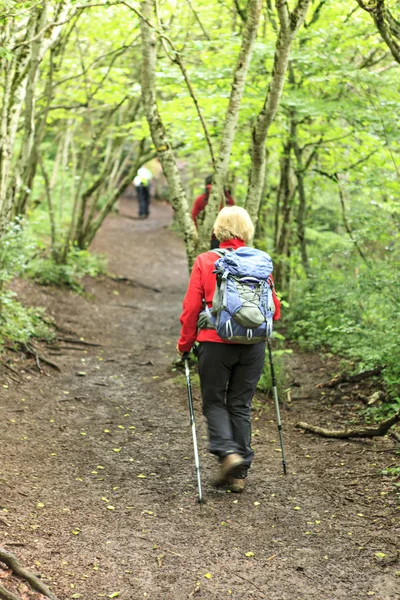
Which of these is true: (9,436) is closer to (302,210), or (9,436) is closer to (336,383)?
(336,383)

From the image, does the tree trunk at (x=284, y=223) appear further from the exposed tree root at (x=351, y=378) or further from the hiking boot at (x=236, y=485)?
the hiking boot at (x=236, y=485)

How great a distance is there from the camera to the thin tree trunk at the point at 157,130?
291 inches

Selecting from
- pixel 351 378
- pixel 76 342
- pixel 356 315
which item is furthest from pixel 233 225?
pixel 76 342

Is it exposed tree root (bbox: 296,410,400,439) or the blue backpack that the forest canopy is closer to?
exposed tree root (bbox: 296,410,400,439)

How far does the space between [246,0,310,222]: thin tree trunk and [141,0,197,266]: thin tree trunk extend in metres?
0.87

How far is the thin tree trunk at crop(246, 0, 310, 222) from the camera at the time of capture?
20.4ft

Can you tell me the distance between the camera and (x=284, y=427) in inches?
257

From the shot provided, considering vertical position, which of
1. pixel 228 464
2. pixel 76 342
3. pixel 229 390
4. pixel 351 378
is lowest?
pixel 76 342

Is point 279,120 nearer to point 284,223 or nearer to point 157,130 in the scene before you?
point 284,223

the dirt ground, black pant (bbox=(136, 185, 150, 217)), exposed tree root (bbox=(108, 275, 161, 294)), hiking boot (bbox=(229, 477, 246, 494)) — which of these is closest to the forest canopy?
the dirt ground

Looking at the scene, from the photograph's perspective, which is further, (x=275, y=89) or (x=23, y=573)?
(x=275, y=89)

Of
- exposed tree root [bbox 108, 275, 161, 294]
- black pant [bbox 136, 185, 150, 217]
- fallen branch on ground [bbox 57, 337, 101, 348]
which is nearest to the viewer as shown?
fallen branch on ground [bbox 57, 337, 101, 348]

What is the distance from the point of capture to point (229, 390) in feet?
16.1

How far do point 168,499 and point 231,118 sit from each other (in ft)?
14.0
